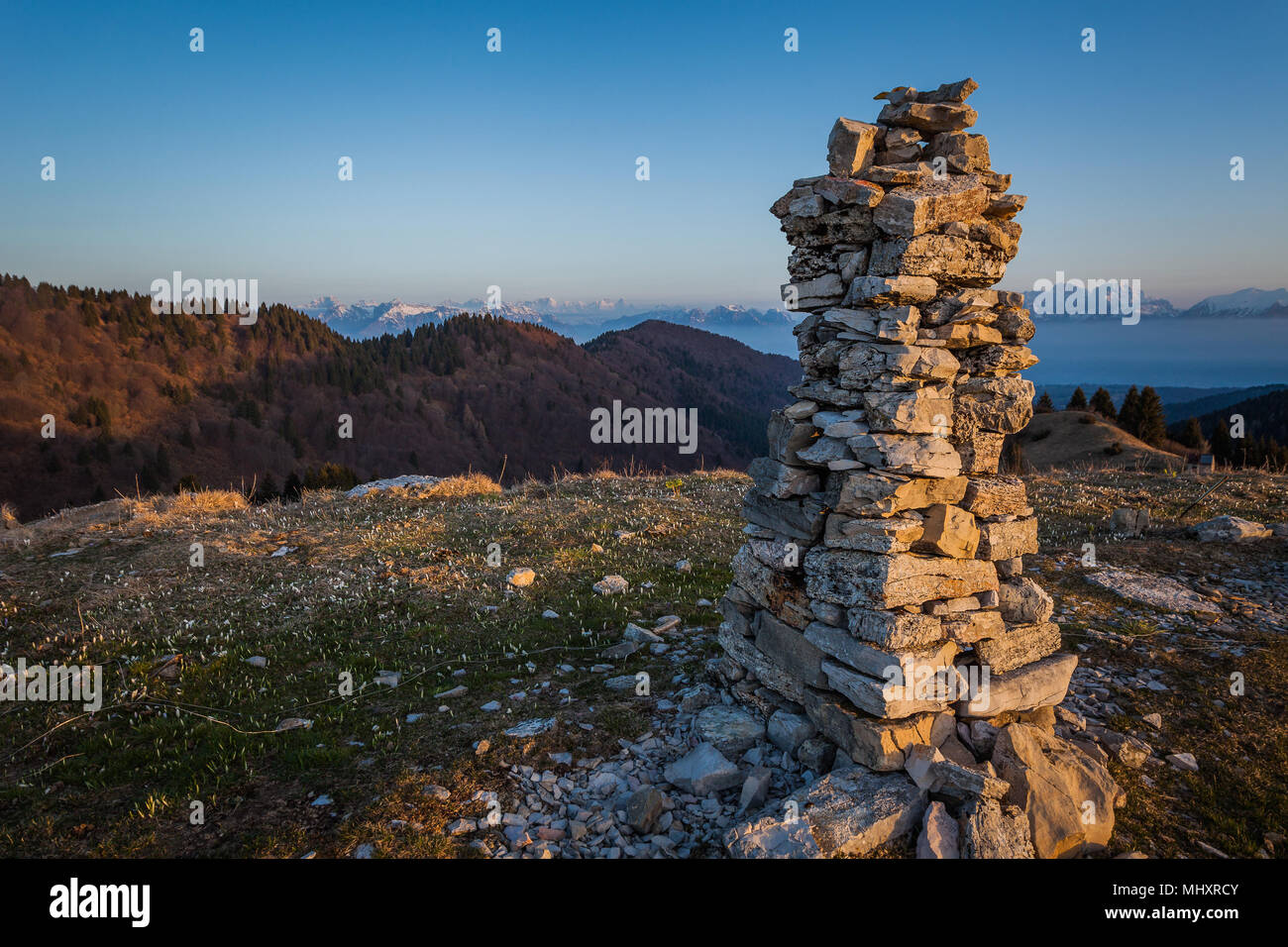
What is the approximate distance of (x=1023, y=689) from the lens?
6457 mm

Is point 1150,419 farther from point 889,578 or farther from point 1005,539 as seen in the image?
point 889,578

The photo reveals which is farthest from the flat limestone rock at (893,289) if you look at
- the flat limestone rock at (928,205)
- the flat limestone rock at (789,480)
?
the flat limestone rock at (789,480)

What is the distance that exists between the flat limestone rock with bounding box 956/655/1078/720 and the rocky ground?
0.76 meters

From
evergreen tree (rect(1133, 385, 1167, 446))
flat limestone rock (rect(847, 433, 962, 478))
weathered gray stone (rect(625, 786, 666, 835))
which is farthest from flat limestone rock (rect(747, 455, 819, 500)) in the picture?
evergreen tree (rect(1133, 385, 1167, 446))

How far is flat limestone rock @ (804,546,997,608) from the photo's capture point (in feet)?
19.9

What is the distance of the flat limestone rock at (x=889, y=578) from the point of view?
19.9 ft

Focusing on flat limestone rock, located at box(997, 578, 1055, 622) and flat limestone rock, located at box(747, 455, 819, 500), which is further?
flat limestone rock, located at box(747, 455, 819, 500)

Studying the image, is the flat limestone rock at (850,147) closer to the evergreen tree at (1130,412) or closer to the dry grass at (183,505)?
the dry grass at (183,505)

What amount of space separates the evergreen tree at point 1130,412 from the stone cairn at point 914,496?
67.2 m

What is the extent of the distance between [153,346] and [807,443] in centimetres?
13843

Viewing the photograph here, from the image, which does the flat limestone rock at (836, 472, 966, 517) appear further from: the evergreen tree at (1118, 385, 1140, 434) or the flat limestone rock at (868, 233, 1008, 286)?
the evergreen tree at (1118, 385, 1140, 434)

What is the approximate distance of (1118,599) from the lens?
35.0ft

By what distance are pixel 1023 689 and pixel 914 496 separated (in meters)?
2.24
